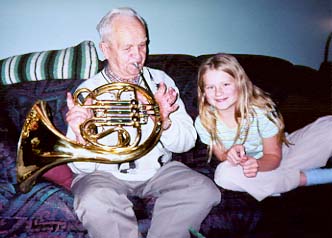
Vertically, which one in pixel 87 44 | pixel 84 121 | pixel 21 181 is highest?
pixel 87 44

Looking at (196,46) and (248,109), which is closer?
(248,109)

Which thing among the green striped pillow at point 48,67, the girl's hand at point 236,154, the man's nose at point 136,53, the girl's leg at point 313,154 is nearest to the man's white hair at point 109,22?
the man's nose at point 136,53

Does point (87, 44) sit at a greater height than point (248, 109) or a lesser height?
greater

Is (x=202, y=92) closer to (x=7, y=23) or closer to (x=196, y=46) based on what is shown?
(x=196, y=46)

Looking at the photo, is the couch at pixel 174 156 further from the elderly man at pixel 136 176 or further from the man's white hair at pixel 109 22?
the man's white hair at pixel 109 22

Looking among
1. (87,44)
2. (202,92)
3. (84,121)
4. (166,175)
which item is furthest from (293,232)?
(87,44)


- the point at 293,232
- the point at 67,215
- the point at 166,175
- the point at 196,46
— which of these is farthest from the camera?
the point at 196,46

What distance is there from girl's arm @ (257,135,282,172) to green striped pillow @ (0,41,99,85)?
82 cm

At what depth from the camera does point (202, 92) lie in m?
1.38

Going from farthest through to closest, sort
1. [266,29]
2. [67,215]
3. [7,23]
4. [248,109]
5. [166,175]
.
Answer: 1. [266,29]
2. [7,23]
3. [248,109]
4. [166,175]
5. [67,215]

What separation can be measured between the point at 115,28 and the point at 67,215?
713mm

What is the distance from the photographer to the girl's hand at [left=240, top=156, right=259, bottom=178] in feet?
3.94

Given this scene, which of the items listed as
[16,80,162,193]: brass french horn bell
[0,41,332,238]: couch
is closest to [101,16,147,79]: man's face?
[16,80,162,193]: brass french horn bell

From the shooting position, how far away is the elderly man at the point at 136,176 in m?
1.03
